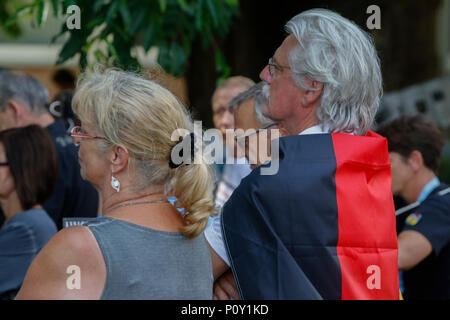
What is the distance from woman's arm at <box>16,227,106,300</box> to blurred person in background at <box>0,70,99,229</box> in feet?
6.35

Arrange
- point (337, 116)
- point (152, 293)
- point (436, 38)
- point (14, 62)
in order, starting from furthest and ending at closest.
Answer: point (14, 62)
point (436, 38)
point (337, 116)
point (152, 293)

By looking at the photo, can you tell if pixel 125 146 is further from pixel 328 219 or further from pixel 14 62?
pixel 14 62

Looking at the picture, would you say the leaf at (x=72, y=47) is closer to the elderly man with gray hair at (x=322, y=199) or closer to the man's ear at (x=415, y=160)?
the elderly man with gray hair at (x=322, y=199)

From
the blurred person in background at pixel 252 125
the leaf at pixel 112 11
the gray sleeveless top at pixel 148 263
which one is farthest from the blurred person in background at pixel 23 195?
the gray sleeveless top at pixel 148 263

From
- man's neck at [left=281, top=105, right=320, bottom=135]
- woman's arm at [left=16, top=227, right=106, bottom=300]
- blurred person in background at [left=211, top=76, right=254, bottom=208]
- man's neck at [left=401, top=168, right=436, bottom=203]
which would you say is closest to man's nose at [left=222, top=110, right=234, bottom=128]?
blurred person in background at [left=211, top=76, right=254, bottom=208]

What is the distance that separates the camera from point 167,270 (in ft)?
5.02

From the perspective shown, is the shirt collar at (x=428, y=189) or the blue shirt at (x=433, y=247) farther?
the shirt collar at (x=428, y=189)

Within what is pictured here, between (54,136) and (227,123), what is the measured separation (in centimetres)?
106

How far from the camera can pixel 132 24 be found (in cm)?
296

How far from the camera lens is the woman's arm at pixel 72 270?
1410 mm

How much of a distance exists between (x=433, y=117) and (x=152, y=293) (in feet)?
15.0

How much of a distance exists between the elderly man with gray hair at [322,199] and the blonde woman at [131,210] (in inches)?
5.0
